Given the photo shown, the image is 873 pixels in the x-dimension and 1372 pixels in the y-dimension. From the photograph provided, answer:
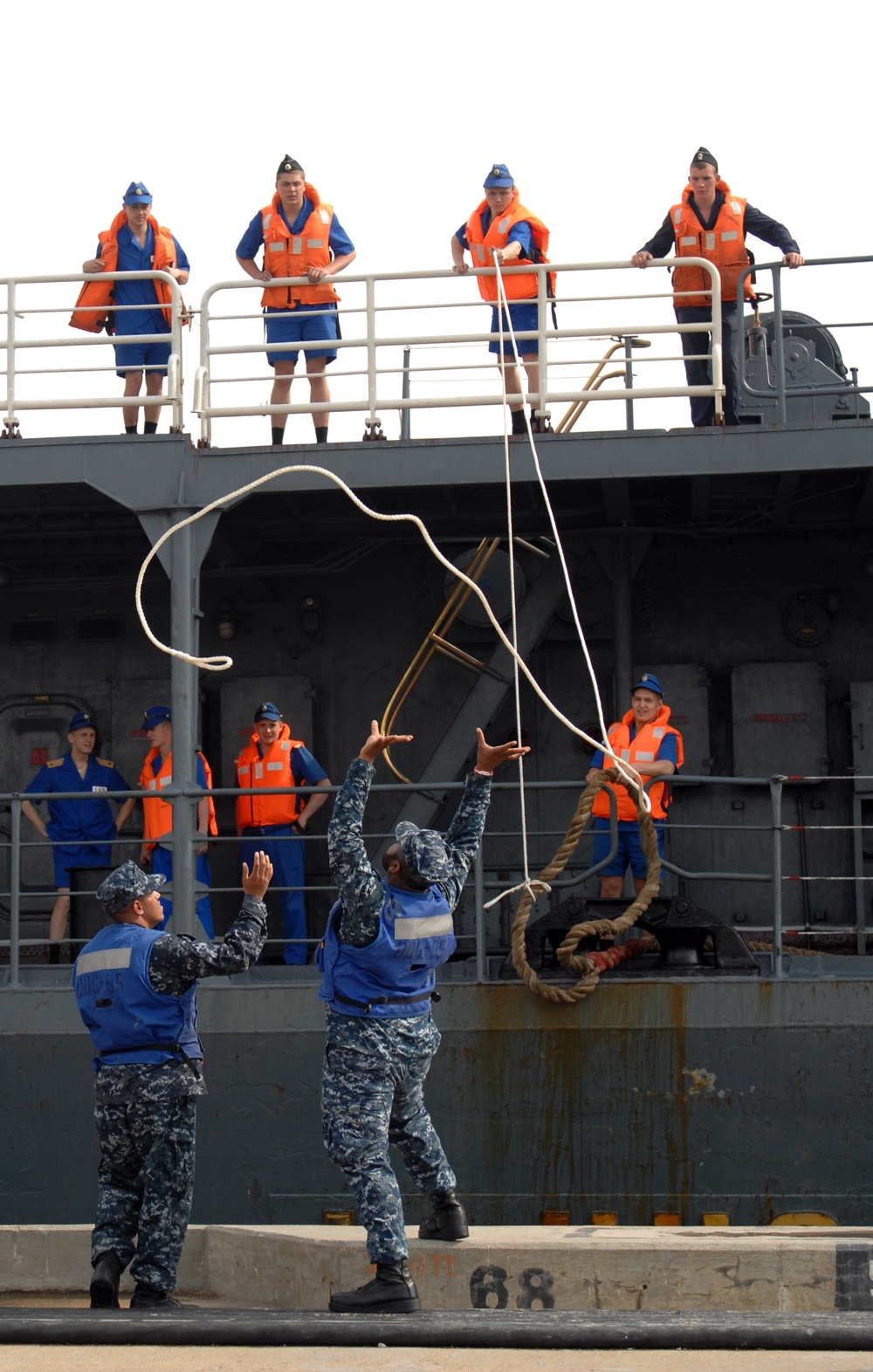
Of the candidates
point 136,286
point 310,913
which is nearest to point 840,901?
point 310,913

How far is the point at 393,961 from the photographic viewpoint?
220 inches

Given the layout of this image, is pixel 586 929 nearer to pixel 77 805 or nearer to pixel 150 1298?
pixel 150 1298

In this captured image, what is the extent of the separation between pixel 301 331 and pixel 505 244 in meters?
1.45

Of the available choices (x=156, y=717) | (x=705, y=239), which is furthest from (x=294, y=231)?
(x=156, y=717)

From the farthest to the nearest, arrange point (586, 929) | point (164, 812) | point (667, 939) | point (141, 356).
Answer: point (141, 356) < point (164, 812) < point (667, 939) < point (586, 929)

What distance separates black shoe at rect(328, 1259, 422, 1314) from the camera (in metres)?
5.21

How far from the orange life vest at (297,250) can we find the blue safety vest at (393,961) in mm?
5644

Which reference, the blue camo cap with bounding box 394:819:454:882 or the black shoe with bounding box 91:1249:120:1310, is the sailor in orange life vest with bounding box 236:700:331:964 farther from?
the blue camo cap with bounding box 394:819:454:882

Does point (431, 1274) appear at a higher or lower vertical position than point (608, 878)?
lower

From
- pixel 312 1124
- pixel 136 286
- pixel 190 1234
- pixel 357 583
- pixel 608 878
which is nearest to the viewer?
pixel 190 1234

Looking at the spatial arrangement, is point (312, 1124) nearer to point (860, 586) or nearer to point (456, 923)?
point (456, 923)

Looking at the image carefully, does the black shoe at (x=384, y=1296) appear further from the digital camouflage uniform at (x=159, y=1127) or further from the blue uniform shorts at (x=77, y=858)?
the blue uniform shorts at (x=77, y=858)

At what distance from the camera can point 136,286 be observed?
34.8ft

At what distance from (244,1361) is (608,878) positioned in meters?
5.14
